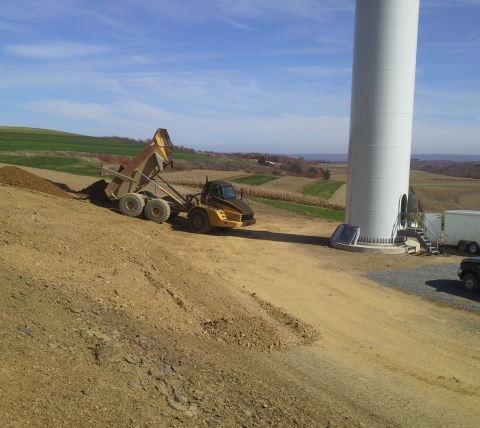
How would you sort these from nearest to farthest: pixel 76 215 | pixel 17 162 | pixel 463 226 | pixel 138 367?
pixel 138 367 → pixel 76 215 → pixel 463 226 → pixel 17 162

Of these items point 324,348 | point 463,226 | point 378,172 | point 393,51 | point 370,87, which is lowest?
point 324,348

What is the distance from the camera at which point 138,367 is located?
780cm

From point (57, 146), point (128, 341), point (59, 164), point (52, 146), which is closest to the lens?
point (128, 341)

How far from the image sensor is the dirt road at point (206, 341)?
691 cm

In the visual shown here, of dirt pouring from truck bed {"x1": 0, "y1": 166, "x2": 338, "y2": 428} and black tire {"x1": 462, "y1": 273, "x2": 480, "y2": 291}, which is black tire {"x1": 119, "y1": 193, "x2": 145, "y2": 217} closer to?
dirt pouring from truck bed {"x1": 0, "y1": 166, "x2": 338, "y2": 428}

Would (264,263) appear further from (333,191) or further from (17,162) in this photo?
(333,191)

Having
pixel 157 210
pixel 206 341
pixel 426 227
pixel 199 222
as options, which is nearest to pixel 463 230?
pixel 426 227

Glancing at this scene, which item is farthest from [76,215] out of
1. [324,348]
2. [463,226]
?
[463,226]

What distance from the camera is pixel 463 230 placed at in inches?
915

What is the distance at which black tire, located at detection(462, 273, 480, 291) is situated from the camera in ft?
50.6

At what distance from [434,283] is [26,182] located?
746 inches

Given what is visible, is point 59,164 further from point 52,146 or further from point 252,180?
point 52,146

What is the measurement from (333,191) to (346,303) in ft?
141

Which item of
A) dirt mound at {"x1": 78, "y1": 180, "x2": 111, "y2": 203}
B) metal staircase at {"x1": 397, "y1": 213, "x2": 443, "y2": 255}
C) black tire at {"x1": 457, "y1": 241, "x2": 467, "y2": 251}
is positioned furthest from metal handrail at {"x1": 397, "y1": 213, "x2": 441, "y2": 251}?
dirt mound at {"x1": 78, "y1": 180, "x2": 111, "y2": 203}
